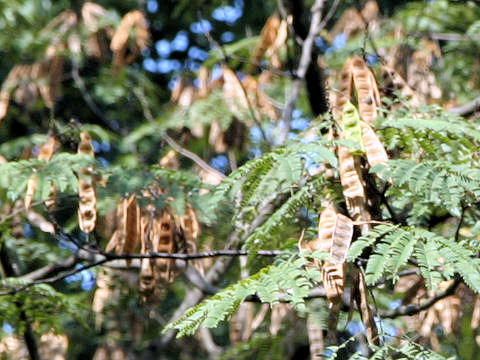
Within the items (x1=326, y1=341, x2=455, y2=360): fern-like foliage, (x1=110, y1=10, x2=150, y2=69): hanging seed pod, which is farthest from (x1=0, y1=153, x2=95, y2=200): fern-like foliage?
(x1=110, y1=10, x2=150, y2=69): hanging seed pod

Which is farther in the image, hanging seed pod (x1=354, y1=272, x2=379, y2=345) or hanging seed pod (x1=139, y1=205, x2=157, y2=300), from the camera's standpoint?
hanging seed pod (x1=139, y1=205, x2=157, y2=300)

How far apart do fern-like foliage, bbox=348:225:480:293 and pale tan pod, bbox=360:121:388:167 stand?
231 millimetres

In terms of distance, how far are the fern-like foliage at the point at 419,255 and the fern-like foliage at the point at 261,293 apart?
0.49 ft

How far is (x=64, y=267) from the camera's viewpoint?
3885 millimetres

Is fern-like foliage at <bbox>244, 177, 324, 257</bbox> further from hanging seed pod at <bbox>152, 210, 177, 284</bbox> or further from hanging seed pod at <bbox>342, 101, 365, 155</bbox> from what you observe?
hanging seed pod at <bbox>152, 210, 177, 284</bbox>

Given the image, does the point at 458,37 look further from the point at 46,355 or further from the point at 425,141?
the point at 46,355

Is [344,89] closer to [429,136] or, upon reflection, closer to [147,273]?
[429,136]

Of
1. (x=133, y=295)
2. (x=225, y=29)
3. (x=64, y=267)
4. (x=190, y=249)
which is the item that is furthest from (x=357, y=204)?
(x=225, y=29)

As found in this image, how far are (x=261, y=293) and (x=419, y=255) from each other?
1.41 ft

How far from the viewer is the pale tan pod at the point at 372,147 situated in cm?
250

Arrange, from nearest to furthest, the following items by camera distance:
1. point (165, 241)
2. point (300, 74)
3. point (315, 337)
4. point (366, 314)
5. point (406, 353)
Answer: point (406, 353)
point (366, 314)
point (165, 241)
point (315, 337)
point (300, 74)

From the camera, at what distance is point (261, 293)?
226 cm

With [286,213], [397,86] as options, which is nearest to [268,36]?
[397,86]

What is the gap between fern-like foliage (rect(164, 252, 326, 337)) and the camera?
7.21 feet
